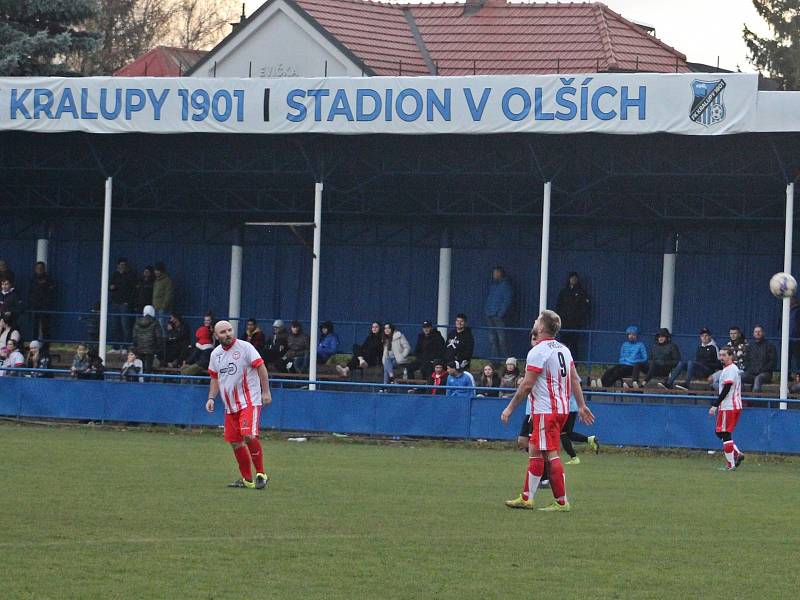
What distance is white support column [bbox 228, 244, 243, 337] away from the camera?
3382 centimetres

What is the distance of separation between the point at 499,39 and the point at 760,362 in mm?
18619

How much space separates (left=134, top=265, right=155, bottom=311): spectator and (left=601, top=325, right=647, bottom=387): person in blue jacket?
33.8 ft

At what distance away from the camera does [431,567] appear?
980 centimetres

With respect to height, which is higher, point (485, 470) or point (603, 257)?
point (603, 257)

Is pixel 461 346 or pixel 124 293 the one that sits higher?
pixel 124 293

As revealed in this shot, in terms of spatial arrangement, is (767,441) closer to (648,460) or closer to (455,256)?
(648,460)

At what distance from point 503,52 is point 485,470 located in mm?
24138

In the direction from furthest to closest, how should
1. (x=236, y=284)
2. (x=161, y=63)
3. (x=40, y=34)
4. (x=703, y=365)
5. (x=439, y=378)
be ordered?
(x=161, y=63), (x=40, y=34), (x=236, y=284), (x=703, y=365), (x=439, y=378)

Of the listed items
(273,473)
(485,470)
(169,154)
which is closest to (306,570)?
(273,473)

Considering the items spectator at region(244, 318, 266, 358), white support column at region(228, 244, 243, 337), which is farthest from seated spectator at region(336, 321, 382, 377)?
white support column at region(228, 244, 243, 337)

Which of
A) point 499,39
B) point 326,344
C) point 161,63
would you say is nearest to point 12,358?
point 326,344

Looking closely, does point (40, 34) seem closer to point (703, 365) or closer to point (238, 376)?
point (703, 365)

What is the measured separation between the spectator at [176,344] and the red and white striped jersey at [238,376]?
14352 millimetres

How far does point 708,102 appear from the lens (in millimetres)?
23672
